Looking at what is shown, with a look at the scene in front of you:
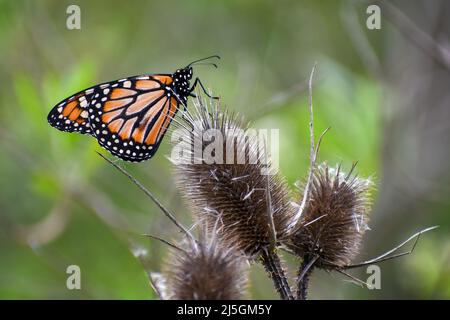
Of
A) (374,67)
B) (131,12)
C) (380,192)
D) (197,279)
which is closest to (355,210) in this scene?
(197,279)

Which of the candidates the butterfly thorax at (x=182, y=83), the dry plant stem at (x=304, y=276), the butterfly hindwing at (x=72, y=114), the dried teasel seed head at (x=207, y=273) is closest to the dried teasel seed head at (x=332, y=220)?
the dry plant stem at (x=304, y=276)

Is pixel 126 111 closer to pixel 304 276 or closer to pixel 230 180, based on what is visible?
pixel 230 180

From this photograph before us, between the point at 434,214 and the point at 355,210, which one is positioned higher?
the point at 434,214

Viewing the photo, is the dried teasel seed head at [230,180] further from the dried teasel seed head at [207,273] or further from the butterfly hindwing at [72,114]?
the butterfly hindwing at [72,114]

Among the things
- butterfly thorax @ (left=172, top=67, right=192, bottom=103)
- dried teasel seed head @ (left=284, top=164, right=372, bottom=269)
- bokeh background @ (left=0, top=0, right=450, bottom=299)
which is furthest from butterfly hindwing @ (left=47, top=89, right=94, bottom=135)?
dried teasel seed head @ (left=284, top=164, right=372, bottom=269)

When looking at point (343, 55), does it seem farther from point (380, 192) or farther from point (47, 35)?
point (47, 35)
